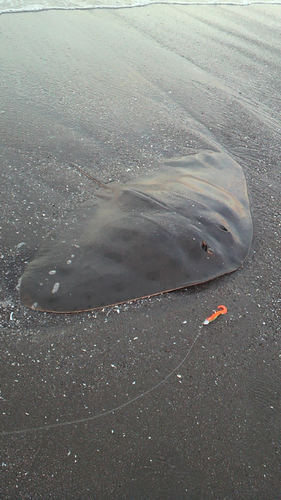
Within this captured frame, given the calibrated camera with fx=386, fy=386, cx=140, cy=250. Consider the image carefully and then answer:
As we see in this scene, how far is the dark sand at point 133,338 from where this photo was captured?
84.7 inches

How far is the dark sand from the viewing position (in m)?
2.15

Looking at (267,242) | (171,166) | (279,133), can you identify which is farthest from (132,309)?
(279,133)

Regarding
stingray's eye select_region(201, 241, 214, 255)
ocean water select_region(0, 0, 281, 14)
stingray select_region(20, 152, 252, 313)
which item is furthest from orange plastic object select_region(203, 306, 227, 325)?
ocean water select_region(0, 0, 281, 14)

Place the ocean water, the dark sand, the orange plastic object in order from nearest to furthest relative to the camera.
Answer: the dark sand
the orange plastic object
the ocean water

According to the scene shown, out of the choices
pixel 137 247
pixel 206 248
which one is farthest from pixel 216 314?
pixel 137 247

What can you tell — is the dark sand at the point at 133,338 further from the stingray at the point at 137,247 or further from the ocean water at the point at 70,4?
the ocean water at the point at 70,4

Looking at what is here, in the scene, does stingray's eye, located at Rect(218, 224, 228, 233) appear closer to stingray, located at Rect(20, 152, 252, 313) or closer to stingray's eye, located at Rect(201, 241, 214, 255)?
stingray, located at Rect(20, 152, 252, 313)

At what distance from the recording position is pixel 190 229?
3.18 meters

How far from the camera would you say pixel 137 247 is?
10.1ft

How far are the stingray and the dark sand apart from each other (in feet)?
0.56

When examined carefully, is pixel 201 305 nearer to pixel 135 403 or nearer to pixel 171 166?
pixel 135 403

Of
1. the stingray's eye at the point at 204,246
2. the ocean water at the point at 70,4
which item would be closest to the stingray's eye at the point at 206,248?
the stingray's eye at the point at 204,246

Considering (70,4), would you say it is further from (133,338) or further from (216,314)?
(133,338)

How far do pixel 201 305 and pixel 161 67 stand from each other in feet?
17.6
